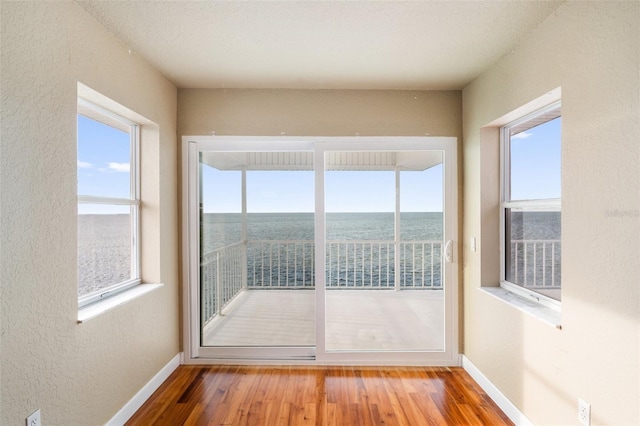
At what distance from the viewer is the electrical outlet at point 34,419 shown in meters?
1.49

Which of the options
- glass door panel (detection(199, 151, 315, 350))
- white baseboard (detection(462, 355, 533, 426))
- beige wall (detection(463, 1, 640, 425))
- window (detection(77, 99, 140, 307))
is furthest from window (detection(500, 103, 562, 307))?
window (detection(77, 99, 140, 307))

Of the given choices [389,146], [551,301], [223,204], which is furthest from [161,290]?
[551,301]

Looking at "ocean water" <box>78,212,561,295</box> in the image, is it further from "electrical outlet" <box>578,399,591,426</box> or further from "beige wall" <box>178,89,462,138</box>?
"electrical outlet" <box>578,399,591,426</box>

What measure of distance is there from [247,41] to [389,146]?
1.49m

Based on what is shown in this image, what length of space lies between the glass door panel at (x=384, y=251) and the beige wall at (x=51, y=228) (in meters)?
1.66

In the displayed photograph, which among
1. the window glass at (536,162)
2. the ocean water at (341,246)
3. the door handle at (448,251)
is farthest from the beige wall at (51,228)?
the window glass at (536,162)

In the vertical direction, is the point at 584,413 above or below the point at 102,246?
below

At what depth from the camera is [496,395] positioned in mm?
2432

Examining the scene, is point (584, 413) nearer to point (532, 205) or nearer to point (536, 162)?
point (532, 205)

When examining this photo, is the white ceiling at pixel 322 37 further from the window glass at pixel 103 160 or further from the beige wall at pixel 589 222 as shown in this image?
the window glass at pixel 103 160

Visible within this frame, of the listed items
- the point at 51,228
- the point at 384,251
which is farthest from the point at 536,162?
the point at 51,228

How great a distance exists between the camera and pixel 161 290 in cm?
272

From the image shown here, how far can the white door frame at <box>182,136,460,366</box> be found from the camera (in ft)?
9.98

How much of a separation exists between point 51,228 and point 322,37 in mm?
1808
